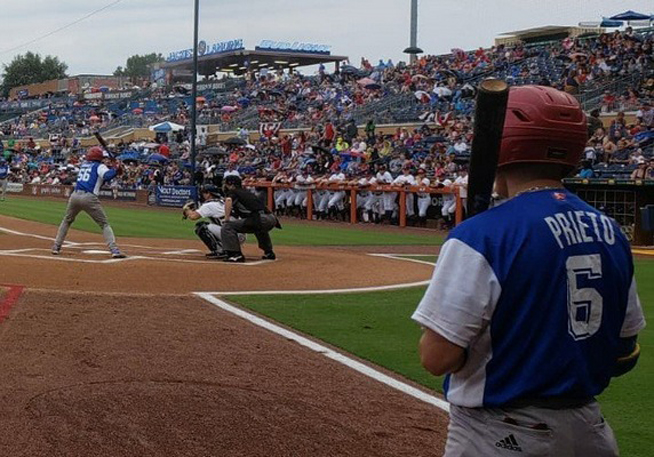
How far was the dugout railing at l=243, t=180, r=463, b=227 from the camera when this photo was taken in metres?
23.1

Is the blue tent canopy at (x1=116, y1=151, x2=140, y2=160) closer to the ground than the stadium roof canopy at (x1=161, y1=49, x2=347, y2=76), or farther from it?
closer to the ground

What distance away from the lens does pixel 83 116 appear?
6675 cm

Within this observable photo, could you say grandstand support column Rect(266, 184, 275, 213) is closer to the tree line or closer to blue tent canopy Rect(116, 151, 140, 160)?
blue tent canopy Rect(116, 151, 140, 160)

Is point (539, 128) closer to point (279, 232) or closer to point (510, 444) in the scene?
point (510, 444)

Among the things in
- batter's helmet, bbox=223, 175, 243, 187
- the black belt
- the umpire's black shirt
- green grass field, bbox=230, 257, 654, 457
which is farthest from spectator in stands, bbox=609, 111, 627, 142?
the black belt

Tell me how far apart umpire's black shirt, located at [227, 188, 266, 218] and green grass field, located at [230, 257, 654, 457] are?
3653mm

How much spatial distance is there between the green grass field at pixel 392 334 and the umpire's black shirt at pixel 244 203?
3653mm

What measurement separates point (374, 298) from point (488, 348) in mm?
8344

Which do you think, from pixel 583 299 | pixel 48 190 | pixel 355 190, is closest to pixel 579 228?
pixel 583 299

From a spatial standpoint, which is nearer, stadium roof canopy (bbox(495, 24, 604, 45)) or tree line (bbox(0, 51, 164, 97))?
stadium roof canopy (bbox(495, 24, 604, 45))

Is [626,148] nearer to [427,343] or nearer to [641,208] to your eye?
[641,208]

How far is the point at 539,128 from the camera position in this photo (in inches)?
96.4

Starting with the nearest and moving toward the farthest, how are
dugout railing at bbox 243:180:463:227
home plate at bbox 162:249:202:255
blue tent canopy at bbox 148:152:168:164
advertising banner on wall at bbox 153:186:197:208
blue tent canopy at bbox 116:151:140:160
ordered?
home plate at bbox 162:249:202:255 < dugout railing at bbox 243:180:463:227 < advertising banner on wall at bbox 153:186:197:208 < blue tent canopy at bbox 148:152:168:164 < blue tent canopy at bbox 116:151:140:160

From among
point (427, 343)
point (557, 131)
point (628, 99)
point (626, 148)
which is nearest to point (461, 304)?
point (427, 343)
